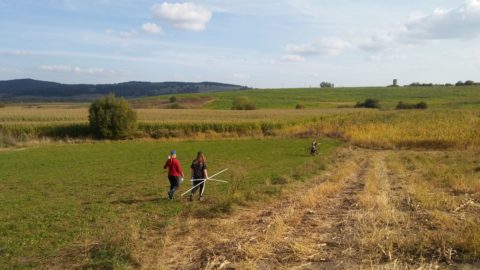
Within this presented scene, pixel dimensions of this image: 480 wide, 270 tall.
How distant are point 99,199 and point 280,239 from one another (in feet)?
27.1

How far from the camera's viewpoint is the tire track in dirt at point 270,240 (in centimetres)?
834

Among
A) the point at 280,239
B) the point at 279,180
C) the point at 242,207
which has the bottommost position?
the point at 279,180

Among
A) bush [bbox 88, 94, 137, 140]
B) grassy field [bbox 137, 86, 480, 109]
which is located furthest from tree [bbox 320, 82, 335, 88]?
bush [bbox 88, 94, 137, 140]

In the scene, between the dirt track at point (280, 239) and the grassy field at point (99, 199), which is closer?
the dirt track at point (280, 239)

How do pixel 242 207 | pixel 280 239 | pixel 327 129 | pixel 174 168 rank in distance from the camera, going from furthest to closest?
1. pixel 327 129
2. pixel 174 168
3. pixel 242 207
4. pixel 280 239

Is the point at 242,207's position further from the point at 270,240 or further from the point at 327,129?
the point at 327,129

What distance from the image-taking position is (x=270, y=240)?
9.53 m

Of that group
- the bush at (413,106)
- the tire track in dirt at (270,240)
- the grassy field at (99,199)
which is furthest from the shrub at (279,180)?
the bush at (413,106)

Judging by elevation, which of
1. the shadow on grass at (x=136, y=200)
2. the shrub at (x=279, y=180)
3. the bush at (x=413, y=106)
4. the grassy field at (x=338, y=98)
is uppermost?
the grassy field at (x=338, y=98)

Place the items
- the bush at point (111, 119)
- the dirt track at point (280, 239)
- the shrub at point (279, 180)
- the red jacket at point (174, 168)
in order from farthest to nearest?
the bush at point (111, 119) → the shrub at point (279, 180) → the red jacket at point (174, 168) → the dirt track at point (280, 239)

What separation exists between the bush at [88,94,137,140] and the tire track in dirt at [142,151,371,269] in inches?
1416

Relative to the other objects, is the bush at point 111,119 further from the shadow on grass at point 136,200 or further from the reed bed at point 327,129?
the shadow on grass at point 136,200

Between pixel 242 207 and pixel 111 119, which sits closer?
pixel 242 207

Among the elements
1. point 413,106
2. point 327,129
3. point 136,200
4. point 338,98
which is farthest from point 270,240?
point 338,98
